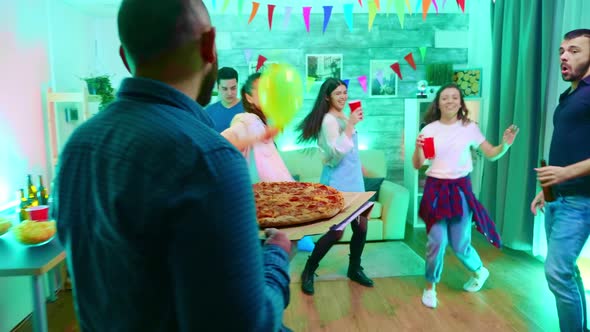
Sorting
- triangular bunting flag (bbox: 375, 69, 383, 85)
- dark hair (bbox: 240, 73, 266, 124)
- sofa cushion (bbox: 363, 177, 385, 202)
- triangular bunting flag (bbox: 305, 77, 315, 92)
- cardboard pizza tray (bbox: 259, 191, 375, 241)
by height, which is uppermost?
triangular bunting flag (bbox: 375, 69, 383, 85)

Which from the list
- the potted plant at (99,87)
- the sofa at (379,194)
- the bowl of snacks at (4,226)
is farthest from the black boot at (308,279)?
the potted plant at (99,87)

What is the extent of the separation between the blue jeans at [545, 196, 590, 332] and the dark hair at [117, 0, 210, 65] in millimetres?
2039

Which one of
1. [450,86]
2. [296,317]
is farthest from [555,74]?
[296,317]

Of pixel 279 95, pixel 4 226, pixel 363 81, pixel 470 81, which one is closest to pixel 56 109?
pixel 4 226

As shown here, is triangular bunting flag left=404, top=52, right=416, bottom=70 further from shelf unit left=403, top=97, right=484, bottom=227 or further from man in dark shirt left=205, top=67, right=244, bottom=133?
man in dark shirt left=205, top=67, right=244, bottom=133

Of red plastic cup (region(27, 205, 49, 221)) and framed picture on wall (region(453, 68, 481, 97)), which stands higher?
framed picture on wall (region(453, 68, 481, 97))

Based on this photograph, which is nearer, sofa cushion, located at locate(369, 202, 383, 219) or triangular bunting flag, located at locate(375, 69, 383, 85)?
sofa cushion, located at locate(369, 202, 383, 219)

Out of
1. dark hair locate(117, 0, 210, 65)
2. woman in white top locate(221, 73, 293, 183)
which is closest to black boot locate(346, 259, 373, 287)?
woman in white top locate(221, 73, 293, 183)

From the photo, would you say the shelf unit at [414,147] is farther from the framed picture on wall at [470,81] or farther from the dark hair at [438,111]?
the dark hair at [438,111]

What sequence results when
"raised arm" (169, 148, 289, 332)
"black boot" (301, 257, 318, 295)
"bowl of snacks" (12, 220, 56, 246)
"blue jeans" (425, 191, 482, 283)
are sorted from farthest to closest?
"black boot" (301, 257, 318, 295) < "blue jeans" (425, 191, 482, 283) < "bowl of snacks" (12, 220, 56, 246) < "raised arm" (169, 148, 289, 332)

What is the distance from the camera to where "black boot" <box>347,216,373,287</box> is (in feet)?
9.87

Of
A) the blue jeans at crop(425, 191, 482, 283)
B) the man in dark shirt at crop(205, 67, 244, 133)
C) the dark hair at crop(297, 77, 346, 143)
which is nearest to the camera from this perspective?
the man in dark shirt at crop(205, 67, 244, 133)

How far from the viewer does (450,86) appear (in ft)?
9.07

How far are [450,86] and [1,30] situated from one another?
281cm
